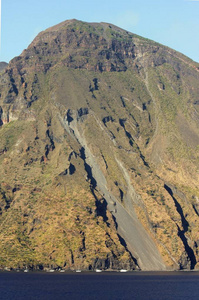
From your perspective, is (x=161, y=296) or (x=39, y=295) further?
(x=161, y=296)

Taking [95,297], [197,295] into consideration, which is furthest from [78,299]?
[197,295]

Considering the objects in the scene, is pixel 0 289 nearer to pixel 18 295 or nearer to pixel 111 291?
pixel 18 295

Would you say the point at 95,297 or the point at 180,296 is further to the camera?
the point at 180,296

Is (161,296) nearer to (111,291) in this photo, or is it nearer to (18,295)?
(111,291)

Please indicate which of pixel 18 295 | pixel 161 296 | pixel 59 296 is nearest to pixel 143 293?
pixel 161 296

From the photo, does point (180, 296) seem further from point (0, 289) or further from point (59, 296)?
point (0, 289)

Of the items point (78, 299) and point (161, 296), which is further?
point (161, 296)

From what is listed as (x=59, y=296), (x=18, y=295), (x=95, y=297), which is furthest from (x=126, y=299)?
(x=18, y=295)
